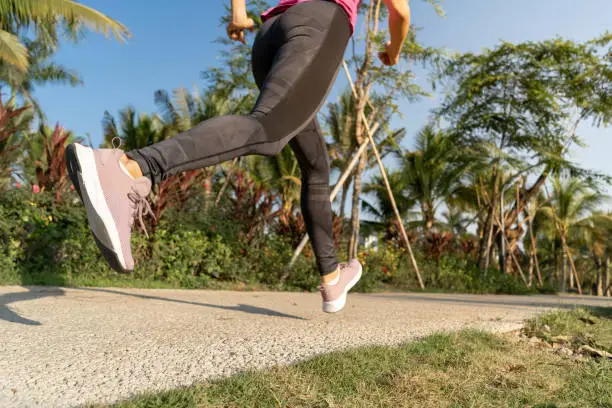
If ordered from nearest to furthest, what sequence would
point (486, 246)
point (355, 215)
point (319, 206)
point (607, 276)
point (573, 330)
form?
point (319, 206)
point (573, 330)
point (355, 215)
point (486, 246)
point (607, 276)

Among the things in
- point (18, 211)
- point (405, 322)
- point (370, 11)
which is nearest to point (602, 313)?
point (405, 322)

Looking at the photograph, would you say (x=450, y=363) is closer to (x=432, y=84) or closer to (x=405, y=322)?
(x=405, y=322)

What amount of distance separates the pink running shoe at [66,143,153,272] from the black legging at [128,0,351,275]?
59 millimetres

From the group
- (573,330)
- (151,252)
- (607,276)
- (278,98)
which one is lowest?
(607,276)

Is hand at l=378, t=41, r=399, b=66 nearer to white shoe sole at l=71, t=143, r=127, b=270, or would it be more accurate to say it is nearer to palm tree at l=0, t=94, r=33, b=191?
white shoe sole at l=71, t=143, r=127, b=270

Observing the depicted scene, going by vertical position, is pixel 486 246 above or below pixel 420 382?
above

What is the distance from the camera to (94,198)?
3.81 ft

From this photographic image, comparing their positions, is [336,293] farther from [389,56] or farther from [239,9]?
[239,9]

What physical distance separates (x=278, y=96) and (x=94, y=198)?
642 millimetres

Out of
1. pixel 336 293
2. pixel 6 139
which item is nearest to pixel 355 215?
pixel 6 139

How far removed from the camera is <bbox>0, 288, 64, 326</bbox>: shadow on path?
199 centimetres

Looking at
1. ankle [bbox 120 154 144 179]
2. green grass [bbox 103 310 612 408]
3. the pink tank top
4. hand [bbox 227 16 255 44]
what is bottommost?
green grass [bbox 103 310 612 408]

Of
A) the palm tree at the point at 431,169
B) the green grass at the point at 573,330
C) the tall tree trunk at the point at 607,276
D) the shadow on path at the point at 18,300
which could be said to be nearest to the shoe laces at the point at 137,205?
the shadow on path at the point at 18,300

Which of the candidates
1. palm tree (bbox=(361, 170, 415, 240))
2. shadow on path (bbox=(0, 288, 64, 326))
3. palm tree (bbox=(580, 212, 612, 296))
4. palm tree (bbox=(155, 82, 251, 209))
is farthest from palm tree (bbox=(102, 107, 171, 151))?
palm tree (bbox=(580, 212, 612, 296))
